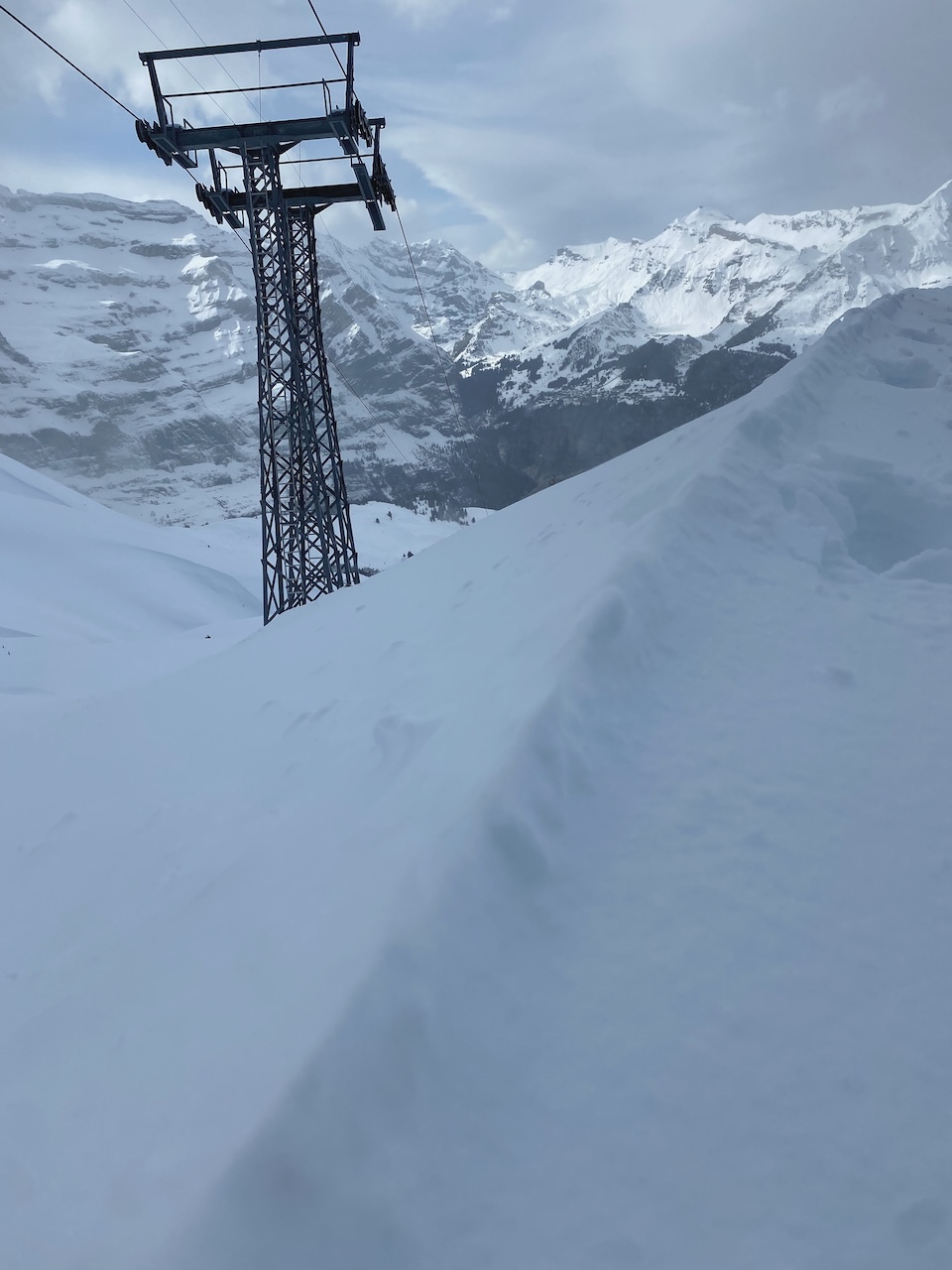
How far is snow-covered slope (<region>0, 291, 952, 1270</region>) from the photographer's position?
199 centimetres

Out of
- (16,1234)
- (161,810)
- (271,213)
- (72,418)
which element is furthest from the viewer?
(72,418)

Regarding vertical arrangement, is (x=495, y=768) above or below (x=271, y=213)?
below

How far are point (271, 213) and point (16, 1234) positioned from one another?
51.4 ft

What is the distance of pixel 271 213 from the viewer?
1441 cm

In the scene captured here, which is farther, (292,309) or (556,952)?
(292,309)

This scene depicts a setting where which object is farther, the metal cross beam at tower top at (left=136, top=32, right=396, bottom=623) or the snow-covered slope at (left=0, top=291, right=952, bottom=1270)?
the metal cross beam at tower top at (left=136, top=32, right=396, bottom=623)

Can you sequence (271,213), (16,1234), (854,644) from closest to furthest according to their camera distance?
(16,1234) < (854,644) < (271,213)

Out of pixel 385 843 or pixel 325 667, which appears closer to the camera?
pixel 385 843

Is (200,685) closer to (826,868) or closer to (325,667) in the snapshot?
(325,667)

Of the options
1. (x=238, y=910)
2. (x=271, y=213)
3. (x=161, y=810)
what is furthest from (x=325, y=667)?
(x=271, y=213)

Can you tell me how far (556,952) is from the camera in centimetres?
261

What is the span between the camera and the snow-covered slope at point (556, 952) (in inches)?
78.5

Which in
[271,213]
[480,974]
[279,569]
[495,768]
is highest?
[271,213]

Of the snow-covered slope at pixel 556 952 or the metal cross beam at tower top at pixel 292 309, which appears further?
the metal cross beam at tower top at pixel 292 309
